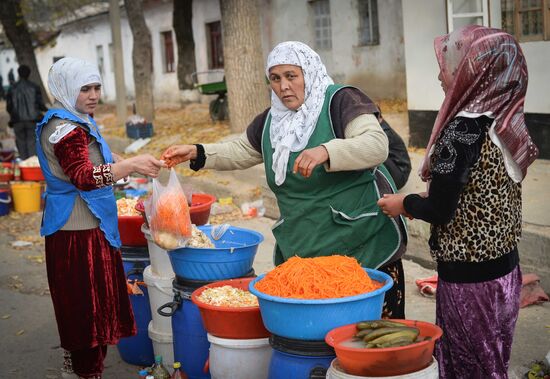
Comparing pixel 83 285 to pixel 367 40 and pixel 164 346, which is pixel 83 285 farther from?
pixel 367 40

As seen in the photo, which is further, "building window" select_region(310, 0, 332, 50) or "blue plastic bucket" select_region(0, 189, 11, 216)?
"building window" select_region(310, 0, 332, 50)

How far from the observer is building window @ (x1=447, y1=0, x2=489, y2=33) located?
33.3ft

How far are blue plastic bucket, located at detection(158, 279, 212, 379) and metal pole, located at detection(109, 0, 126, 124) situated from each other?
15111 mm

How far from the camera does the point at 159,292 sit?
5.05 m

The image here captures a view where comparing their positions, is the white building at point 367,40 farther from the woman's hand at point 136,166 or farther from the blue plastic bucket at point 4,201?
the woman's hand at point 136,166

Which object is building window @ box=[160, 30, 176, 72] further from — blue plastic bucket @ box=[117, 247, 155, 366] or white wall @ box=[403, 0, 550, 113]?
blue plastic bucket @ box=[117, 247, 155, 366]

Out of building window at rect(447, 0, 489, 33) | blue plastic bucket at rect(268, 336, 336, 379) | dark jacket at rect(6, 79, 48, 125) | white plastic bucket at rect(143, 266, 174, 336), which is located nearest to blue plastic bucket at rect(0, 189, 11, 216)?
dark jacket at rect(6, 79, 48, 125)

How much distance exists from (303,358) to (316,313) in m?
0.26

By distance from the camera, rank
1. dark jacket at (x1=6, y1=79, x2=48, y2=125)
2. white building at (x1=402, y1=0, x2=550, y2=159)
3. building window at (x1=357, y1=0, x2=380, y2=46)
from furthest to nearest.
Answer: building window at (x1=357, y1=0, x2=380, y2=46) < dark jacket at (x1=6, y1=79, x2=48, y2=125) < white building at (x1=402, y1=0, x2=550, y2=159)

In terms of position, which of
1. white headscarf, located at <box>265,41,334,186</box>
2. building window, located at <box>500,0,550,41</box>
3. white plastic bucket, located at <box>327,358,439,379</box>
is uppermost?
building window, located at <box>500,0,550,41</box>

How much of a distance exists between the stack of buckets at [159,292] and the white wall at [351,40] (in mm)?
13682

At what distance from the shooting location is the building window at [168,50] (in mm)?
28752

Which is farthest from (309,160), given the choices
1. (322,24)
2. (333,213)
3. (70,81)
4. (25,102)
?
(322,24)

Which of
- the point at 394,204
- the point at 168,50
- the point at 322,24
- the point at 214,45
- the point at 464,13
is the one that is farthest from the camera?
the point at 168,50
